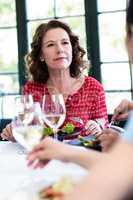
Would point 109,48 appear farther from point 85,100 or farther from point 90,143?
point 90,143

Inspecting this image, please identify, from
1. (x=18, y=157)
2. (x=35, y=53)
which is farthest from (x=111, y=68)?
(x=18, y=157)

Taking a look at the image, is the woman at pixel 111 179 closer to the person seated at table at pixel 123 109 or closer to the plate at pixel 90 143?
the person seated at table at pixel 123 109

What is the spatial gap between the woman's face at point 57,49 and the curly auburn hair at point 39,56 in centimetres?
4

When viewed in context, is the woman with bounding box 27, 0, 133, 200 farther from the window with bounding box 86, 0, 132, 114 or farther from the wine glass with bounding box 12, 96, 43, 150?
the window with bounding box 86, 0, 132, 114

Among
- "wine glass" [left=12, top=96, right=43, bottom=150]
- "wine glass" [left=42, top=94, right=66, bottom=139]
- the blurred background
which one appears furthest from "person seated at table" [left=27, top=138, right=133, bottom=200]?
the blurred background

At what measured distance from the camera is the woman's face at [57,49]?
2018 mm

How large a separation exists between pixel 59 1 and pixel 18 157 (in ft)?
6.98

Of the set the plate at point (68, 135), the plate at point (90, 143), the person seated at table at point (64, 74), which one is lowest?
the plate at point (90, 143)

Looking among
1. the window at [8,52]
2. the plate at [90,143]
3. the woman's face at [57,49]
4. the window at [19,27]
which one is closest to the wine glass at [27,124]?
the plate at [90,143]

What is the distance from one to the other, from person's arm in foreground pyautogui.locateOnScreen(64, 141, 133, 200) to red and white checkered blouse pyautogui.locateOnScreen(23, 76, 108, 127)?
53.6 inches

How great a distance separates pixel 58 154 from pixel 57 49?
126cm

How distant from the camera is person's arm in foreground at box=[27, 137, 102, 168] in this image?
809 millimetres

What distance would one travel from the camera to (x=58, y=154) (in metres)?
0.82

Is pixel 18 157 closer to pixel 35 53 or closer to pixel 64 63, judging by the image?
pixel 64 63
